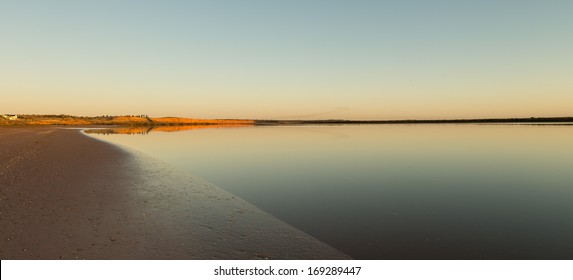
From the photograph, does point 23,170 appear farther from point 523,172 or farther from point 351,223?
point 523,172

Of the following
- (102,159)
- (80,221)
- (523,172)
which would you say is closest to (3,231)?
(80,221)

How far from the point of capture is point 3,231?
25.4ft

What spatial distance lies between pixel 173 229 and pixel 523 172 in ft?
64.5

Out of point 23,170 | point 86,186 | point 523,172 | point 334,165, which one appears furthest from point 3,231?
point 523,172

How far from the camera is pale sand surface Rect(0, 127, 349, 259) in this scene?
6.96 meters

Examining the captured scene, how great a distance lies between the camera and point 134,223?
29.0 ft

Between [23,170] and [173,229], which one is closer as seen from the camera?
[173,229]

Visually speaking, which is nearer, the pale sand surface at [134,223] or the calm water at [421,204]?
the pale sand surface at [134,223]

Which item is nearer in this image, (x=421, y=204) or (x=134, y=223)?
(x=134, y=223)

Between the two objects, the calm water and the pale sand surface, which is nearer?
the pale sand surface

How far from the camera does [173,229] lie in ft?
27.7

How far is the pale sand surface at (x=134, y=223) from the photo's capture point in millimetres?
6965
